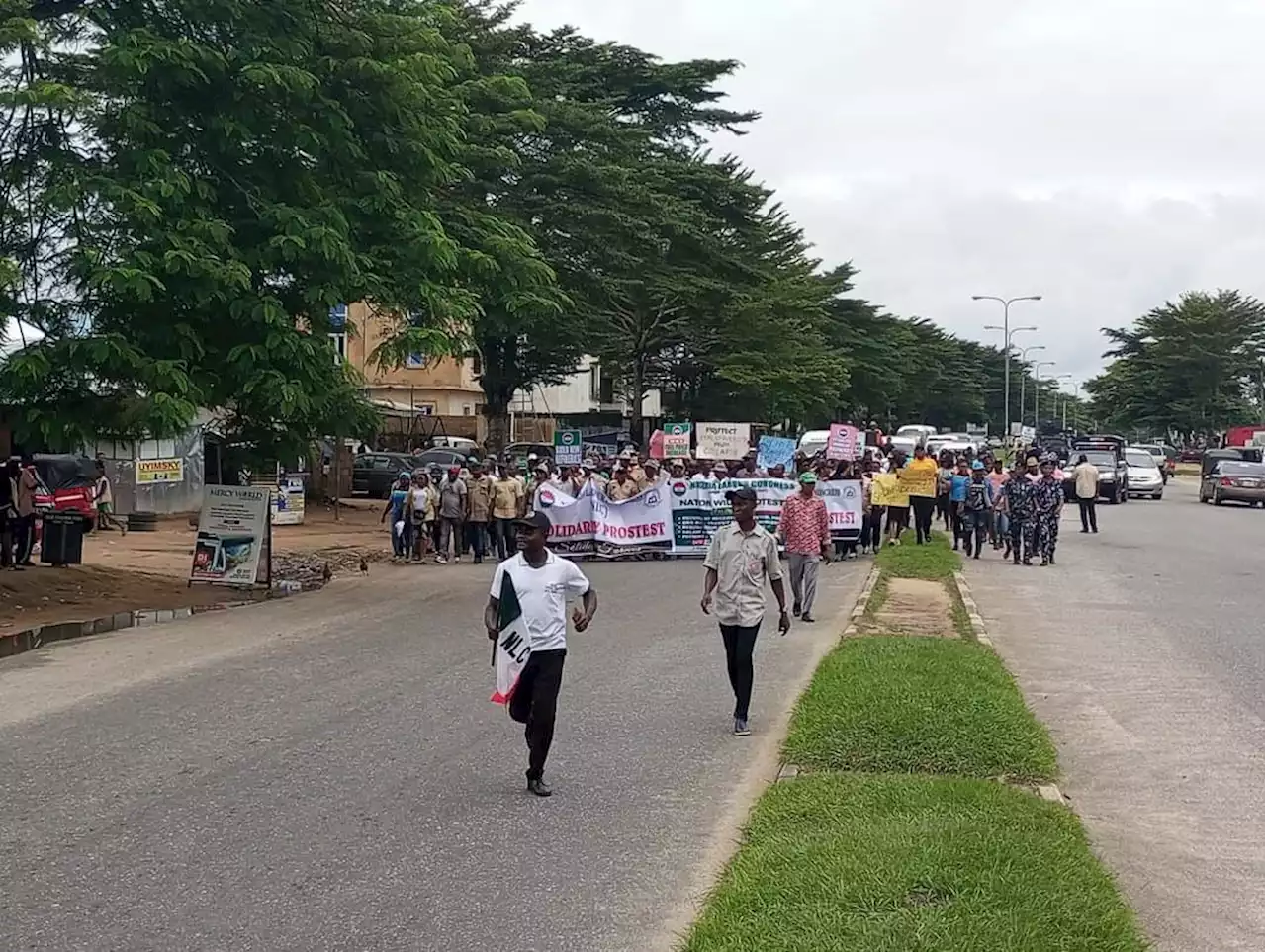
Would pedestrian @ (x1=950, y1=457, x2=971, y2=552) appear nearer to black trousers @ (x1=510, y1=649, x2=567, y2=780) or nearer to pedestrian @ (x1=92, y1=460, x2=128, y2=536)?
black trousers @ (x1=510, y1=649, x2=567, y2=780)

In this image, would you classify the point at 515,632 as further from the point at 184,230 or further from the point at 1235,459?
the point at 1235,459

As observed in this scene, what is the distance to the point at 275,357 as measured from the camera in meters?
15.1

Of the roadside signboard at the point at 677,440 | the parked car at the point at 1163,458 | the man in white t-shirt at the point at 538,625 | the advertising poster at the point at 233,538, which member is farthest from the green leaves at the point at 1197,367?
the man in white t-shirt at the point at 538,625

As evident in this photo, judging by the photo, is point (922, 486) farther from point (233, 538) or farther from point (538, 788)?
point (538, 788)

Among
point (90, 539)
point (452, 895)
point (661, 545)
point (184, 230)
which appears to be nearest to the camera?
point (452, 895)

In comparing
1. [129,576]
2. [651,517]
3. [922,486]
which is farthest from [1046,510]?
[129,576]

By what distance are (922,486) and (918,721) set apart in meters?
14.1

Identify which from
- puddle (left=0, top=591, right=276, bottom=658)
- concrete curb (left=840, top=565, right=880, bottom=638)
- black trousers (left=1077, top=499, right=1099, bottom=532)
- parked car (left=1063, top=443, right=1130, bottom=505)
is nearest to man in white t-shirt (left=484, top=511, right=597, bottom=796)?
concrete curb (left=840, top=565, right=880, bottom=638)

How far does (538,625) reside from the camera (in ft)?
24.9

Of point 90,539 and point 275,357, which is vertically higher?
point 275,357

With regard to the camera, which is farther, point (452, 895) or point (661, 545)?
point (661, 545)

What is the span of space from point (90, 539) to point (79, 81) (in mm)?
11495

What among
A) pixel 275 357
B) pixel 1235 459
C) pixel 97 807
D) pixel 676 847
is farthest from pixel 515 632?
pixel 1235 459

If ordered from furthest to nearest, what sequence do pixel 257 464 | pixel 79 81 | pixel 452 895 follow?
pixel 257 464, pixel 79 81, pixel 452 895
